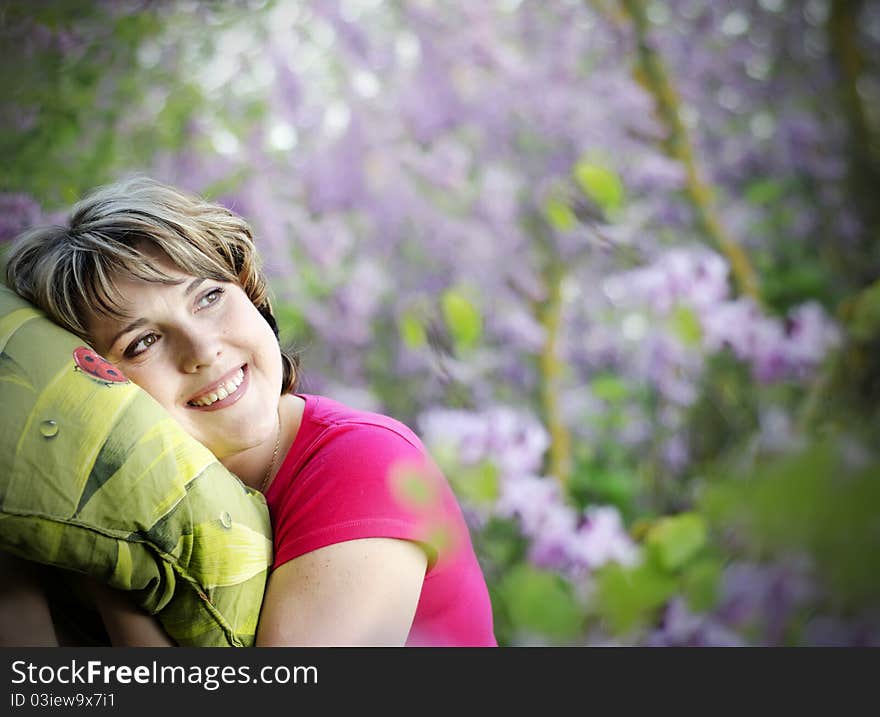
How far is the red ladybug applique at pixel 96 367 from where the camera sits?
86 centimetres

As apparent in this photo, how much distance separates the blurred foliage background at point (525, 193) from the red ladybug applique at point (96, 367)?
1.38 feet

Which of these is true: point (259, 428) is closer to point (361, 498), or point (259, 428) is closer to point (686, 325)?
point (361, 498)

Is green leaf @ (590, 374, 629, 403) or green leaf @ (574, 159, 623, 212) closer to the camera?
green leaf @ (574, 159, 623, 212)

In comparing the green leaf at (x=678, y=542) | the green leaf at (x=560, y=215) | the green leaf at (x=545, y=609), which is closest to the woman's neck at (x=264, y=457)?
the green leaf at (x=545, y=609)

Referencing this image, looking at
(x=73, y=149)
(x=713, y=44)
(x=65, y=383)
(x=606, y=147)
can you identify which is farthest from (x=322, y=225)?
(x=65, y=383)

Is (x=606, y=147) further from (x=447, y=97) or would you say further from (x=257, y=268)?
(x=257, y=268)

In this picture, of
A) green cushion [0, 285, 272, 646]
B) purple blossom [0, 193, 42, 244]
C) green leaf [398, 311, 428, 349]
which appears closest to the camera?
green cushion [0, 285, 272, 646]

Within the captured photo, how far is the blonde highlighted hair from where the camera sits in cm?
93

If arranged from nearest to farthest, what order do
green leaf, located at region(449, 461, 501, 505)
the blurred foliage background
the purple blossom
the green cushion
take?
the green cushion, green leaf, located at region(449, 461, 501, 505), the blurred foliage background, the purple blossom

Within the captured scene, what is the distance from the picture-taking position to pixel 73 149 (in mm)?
1502

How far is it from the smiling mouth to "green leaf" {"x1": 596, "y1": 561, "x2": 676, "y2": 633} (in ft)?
1.58

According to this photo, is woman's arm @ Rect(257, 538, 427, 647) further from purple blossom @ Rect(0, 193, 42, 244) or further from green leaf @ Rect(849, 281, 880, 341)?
purple blossom @ Rect(0, 193, 42, 244)

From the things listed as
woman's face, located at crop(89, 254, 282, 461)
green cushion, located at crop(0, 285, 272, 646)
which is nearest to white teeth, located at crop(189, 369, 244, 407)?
woman's face, located at crop(89, 254, 282, 461)

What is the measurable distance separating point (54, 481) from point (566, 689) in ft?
2.06
